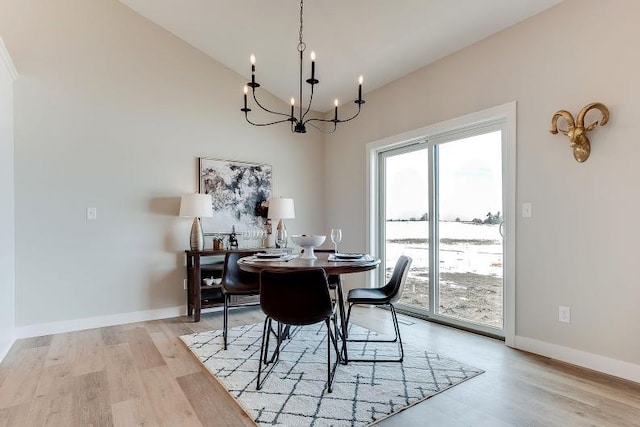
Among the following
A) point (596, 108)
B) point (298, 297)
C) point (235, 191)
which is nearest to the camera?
point (298, 297)

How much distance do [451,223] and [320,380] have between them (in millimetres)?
2139

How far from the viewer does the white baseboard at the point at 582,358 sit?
7.56 feet

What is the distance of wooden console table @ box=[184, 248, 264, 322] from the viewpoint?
3.78m

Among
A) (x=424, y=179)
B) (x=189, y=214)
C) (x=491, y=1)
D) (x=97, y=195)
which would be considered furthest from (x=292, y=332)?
(x=491, y=1)

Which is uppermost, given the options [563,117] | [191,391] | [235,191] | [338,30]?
[338,30]

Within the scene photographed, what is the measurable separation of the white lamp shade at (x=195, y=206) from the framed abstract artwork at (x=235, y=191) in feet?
1.11

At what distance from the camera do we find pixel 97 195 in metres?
3.60

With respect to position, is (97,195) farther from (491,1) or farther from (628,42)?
(628,42)

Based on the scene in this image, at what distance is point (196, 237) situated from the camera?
386 centimetres

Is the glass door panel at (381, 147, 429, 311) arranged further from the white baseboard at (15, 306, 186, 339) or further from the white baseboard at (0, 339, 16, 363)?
the white baseboard at (0, 339, 16, 363)

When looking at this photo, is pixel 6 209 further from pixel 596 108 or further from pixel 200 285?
pixel 596 108

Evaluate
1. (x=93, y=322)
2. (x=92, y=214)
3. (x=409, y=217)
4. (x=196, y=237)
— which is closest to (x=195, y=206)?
(x=196, y=237)

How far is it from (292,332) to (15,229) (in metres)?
2.71

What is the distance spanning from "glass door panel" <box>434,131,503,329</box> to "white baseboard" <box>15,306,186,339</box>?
297 centimetres
